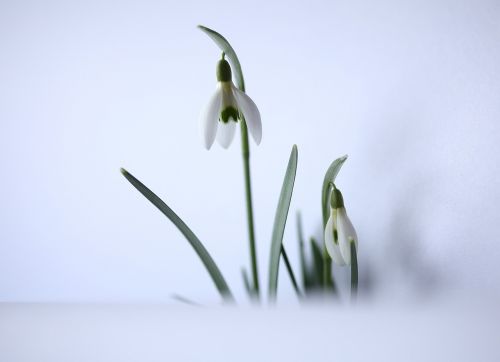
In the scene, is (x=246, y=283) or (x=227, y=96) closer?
(x=227, y=96)

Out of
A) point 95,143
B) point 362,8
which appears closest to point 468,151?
point 362,8

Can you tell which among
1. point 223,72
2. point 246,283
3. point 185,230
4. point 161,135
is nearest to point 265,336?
point 185,230

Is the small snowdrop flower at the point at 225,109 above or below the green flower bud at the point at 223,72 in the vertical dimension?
below

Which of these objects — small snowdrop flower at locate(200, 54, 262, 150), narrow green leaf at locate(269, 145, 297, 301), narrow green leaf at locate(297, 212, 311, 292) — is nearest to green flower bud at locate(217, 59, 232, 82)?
small snowdrop flower at locate(200, 54, 262, 150)

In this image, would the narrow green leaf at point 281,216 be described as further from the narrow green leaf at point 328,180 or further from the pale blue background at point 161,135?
the pale blue background at point 161,135

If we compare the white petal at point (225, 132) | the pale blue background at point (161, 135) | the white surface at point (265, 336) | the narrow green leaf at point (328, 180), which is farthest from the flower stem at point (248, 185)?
the white surface at point (265, 336)

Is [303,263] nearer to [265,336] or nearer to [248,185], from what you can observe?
[248,185]

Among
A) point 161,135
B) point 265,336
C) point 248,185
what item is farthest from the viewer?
point 161,135

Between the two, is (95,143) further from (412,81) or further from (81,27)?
(412,81)
